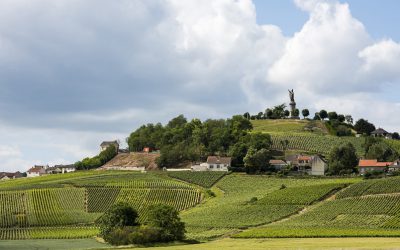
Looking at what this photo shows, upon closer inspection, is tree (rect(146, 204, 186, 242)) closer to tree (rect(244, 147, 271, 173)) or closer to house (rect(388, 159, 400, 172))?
tree (rect(244, 147, 271, 173))

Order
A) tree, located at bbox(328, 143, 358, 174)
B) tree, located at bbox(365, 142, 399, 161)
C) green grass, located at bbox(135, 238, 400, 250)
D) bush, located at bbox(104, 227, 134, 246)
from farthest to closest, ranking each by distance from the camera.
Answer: tree, located at bbox(365, 142, 399, 161) < tree, located at bbox(328, 143, 358, 174) < bush, located at bbox(104, 227, 134, 246) < green grass, located at bbox(135, 238, 400, 250)

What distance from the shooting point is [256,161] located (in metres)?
152

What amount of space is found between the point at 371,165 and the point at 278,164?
20720 mm

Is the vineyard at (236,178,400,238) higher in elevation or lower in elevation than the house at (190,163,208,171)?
lower

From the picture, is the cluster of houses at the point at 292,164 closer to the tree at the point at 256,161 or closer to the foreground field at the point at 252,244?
the tree at the point at 256,161

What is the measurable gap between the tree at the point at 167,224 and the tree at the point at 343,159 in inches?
2648

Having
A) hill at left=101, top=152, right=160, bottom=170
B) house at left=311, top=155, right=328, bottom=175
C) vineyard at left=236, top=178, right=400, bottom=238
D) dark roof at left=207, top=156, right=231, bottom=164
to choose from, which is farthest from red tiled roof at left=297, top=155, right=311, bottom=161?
vineyard at left=236, top=178, right=400, bottom=238

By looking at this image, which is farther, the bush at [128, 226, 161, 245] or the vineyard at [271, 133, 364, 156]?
the vineyard at [271, 133, 364, 156]

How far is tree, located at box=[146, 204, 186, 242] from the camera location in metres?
85.8

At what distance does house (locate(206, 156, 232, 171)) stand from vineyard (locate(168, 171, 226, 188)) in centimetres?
666

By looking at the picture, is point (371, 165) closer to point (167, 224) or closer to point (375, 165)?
point (375, 165)

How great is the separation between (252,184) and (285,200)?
2348 centimetres

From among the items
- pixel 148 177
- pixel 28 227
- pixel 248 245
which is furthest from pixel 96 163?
pixel 248 245

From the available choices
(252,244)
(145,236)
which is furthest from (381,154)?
(252,244)
